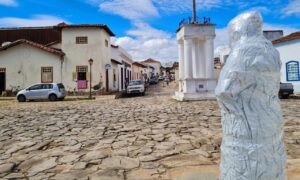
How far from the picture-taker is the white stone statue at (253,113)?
212cm

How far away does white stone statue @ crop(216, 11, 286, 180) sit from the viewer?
2.12 m

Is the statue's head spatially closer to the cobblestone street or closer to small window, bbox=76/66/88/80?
the cobblestone street

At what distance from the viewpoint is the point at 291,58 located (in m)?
19.7

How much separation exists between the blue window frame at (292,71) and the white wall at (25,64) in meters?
20.2

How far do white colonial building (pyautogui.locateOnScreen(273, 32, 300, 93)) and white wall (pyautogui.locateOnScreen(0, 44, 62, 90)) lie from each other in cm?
1991

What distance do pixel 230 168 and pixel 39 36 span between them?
120 feet

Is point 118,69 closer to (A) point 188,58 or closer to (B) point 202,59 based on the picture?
(B) point 202,59

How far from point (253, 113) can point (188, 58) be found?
15.3 m

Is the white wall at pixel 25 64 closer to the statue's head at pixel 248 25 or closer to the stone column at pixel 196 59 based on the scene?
the stone column at pixel 196 59

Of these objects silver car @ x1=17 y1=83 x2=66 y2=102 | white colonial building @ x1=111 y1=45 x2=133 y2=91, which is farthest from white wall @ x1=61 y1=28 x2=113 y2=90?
silver car @ x1=17 y1=83 x2=66 y2=102

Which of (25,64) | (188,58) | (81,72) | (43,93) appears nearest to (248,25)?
(188,58)

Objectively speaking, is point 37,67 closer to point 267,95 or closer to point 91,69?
point 91,69

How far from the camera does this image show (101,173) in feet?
13.7

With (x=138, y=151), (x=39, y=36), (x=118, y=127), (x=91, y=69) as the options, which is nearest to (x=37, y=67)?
(x=91, y=69)
